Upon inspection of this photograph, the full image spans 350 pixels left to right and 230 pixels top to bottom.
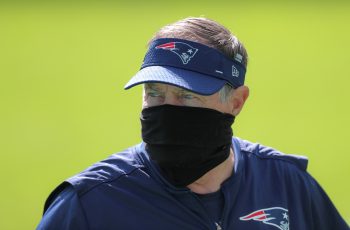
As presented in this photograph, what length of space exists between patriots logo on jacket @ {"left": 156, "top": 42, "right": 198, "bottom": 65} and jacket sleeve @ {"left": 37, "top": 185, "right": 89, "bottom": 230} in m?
0.62

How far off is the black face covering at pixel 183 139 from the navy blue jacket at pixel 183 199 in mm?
72

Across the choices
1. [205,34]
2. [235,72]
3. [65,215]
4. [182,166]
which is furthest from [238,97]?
[65,215]

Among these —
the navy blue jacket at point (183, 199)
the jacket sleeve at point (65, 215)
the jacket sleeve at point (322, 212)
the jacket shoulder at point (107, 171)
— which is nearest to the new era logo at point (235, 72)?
the navy blue jacket at point (183, 199)

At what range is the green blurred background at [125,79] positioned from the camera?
3.10 m

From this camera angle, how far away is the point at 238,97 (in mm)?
2402

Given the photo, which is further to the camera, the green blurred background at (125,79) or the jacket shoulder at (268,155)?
the green blurred background at (125,79)

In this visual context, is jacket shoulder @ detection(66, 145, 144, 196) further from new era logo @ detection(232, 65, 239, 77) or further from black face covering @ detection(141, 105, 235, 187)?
new era logo @ detection(232, 65, 239, 77)

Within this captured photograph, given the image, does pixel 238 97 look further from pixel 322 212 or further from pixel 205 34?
pixel 322 212

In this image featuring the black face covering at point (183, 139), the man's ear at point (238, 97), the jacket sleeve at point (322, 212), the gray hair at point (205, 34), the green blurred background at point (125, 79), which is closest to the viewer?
the black face covering at point (183, 139)

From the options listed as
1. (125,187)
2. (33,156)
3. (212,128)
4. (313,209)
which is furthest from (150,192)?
(33,156)

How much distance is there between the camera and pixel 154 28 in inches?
126

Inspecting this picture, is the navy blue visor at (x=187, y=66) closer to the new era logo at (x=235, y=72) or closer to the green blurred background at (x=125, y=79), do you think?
the new era logo at (x=235, y=72)

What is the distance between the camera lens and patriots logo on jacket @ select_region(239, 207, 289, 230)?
2.28m

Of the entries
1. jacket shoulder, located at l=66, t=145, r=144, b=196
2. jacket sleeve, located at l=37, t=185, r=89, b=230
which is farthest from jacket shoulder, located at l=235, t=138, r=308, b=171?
jacket sleeve, located at l=37, t=185, r=89, b=230
